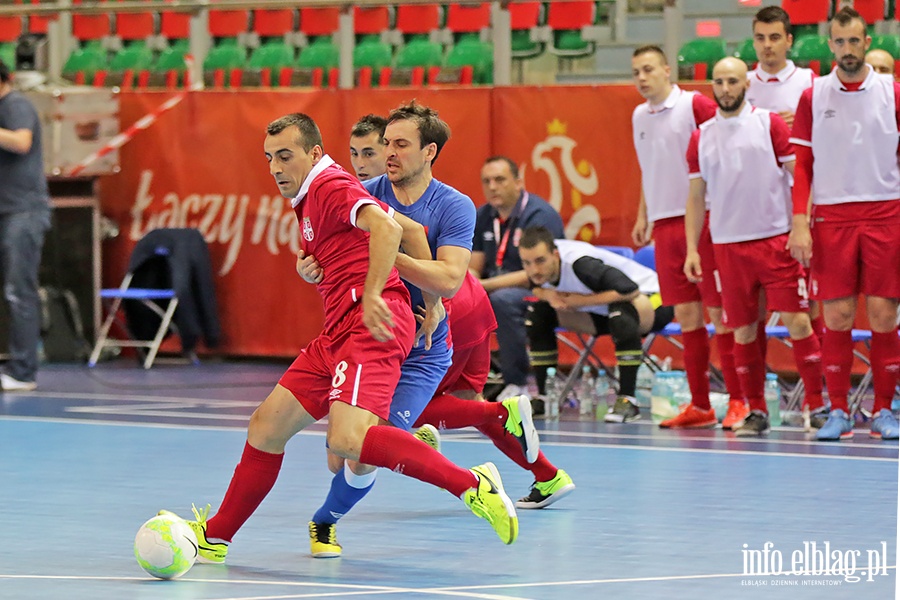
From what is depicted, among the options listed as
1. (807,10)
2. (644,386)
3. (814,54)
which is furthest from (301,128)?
(807,10)

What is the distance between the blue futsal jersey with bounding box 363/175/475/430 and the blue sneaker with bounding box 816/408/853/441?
12.2 feet

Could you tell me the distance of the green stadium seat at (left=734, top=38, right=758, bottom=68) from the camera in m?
12.9

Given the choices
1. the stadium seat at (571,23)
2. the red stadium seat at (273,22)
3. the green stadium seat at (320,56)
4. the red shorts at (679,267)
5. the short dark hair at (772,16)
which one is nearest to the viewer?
the short dark hair at (772,16)

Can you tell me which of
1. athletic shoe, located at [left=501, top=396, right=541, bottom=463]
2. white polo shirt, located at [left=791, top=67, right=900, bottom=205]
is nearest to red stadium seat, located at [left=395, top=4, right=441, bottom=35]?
white polo shirt, located at [left=791, top=67, right=900, bottom=205]

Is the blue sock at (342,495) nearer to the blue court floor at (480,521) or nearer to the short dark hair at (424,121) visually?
the blue court floor at (480,521)

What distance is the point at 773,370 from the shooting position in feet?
39.2

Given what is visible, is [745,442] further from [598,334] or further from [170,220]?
[170,220]

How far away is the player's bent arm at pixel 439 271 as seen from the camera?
19.3ft

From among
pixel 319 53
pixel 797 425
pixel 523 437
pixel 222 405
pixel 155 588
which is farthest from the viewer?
pixel 319 53

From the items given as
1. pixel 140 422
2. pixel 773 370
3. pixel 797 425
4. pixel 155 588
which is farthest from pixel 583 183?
pixel 155 588

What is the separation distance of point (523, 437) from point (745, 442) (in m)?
2.77

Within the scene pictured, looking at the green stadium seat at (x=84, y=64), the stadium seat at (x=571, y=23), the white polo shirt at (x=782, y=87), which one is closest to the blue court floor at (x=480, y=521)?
the white polo shirt at (x=782, y=87)

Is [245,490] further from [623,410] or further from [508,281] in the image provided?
[508,281]

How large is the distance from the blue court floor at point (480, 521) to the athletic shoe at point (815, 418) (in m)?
0.11
